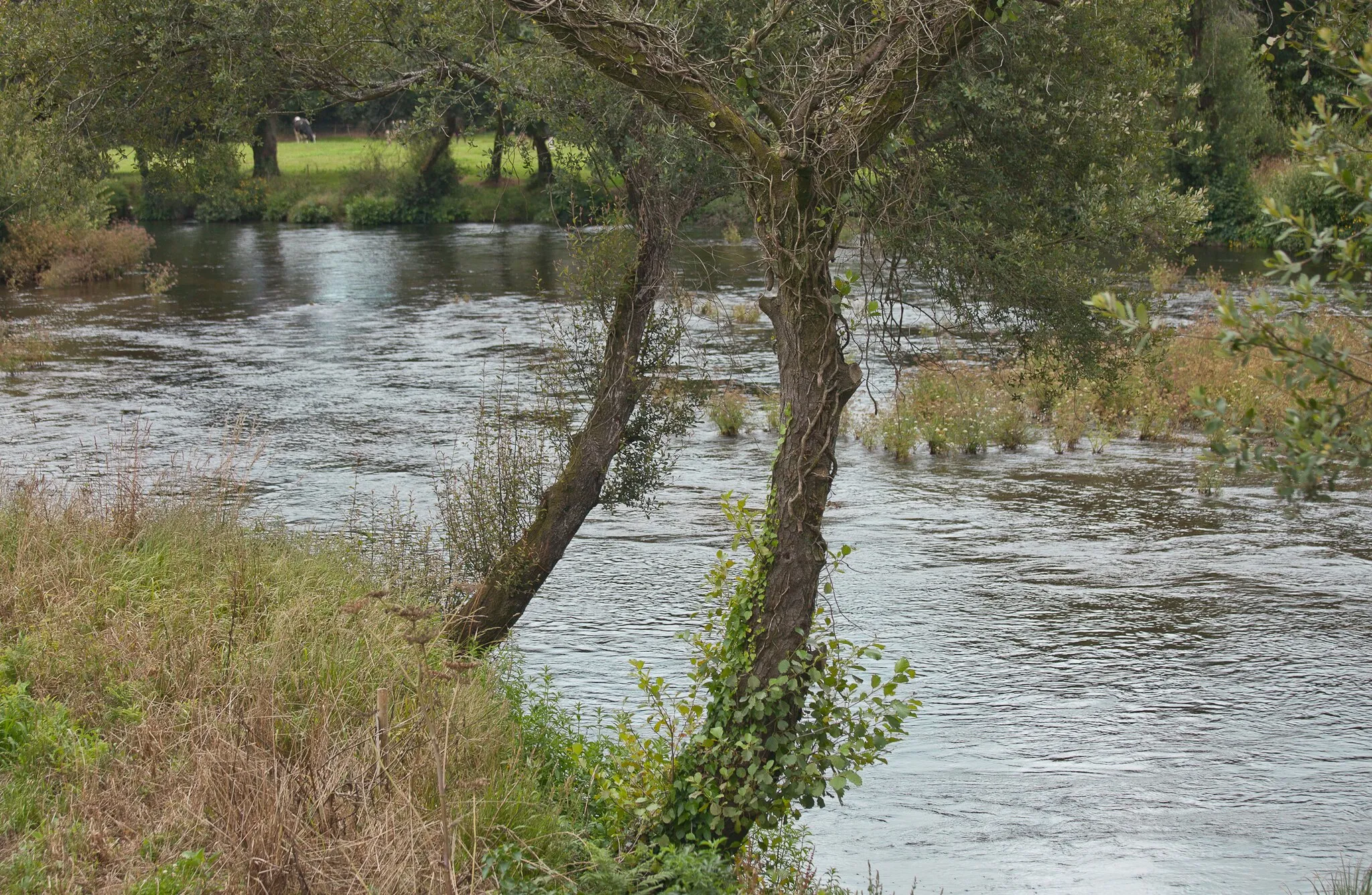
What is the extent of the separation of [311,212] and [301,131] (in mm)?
22087

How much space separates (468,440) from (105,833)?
40.1ft

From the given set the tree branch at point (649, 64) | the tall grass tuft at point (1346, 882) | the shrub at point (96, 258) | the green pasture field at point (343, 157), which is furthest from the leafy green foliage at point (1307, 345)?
the shrub at point (96, 258)

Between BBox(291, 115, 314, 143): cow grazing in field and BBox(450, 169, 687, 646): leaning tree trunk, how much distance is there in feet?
170

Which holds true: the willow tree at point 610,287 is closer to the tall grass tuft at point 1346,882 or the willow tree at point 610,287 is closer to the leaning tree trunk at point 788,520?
the leaning tree trunk at point 788,520

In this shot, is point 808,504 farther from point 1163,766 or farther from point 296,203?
point 296,203

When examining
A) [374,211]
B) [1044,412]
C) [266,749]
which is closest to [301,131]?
[374,211]

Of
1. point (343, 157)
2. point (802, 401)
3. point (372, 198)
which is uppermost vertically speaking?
point (343, 157)

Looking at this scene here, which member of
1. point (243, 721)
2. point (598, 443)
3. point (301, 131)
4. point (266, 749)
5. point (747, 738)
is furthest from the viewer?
point (301, 131)

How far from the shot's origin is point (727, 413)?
1914 centimetres

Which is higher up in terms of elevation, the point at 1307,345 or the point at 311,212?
the point at 311,212

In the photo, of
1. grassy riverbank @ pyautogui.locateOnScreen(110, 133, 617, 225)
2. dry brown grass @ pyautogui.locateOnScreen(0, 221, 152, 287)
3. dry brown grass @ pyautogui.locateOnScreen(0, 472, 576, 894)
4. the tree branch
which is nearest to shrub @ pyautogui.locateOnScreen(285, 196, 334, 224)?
grassy riverbank @ pyautogui.locateOnScreen(110, 133, 617, 225)

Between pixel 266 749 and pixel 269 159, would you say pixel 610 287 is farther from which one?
pixel 269 159

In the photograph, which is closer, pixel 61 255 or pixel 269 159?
pixel 61 255

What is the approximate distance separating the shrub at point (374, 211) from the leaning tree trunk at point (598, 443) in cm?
3857
